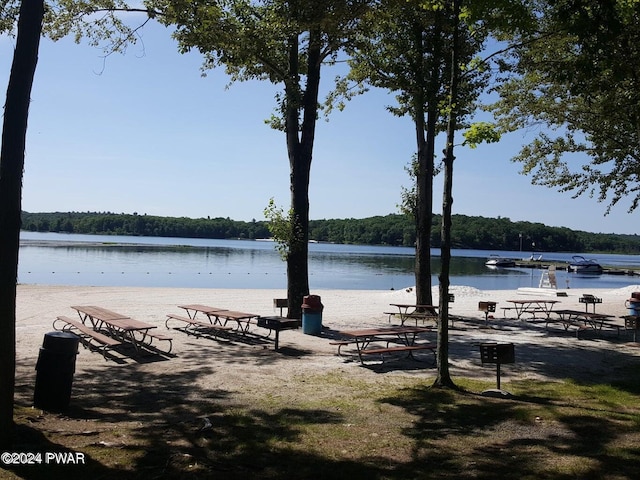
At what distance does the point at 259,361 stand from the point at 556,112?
1168 cm

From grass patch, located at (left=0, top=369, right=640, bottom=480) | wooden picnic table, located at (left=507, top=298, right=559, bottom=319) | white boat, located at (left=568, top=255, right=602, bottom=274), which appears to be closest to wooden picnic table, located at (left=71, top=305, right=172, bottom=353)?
grass patch, located at (left=0, top=369, right=640, bottom=480)

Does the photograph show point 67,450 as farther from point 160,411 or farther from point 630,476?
point 630,476

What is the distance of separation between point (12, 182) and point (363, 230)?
531ft

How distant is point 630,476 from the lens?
4.50 meters

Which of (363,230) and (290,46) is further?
(363,230)

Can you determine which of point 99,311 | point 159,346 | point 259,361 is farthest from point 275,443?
point 99,311

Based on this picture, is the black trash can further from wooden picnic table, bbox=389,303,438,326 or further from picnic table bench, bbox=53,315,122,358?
wooden picnic table, bbox=389,303,438,326

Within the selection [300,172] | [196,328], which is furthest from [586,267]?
[196,328]

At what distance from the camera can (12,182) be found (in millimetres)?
4891

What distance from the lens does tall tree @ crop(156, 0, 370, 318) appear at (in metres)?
11.9

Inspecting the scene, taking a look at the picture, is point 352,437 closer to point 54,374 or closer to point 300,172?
point 54,374

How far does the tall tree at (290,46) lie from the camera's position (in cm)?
1194

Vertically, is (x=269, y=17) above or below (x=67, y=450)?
above

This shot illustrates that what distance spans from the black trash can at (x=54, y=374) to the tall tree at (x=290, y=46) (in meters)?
8.02
